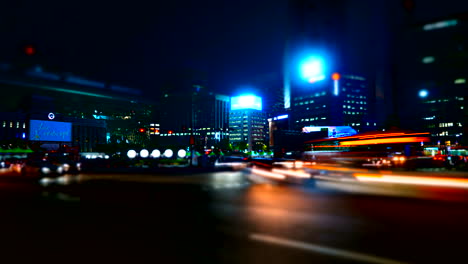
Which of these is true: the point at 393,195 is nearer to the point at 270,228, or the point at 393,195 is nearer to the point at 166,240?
the point at 270,228

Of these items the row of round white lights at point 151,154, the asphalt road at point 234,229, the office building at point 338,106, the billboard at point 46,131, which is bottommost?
the asphalt road at point 234,229

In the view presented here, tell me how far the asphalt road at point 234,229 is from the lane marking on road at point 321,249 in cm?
2

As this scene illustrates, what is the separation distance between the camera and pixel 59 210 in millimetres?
8781

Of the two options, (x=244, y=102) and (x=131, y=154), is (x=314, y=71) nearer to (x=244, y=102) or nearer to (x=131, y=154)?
(x=131, y=154)

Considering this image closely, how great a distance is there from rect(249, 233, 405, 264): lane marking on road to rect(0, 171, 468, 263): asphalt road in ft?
0.06

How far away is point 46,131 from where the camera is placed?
6000 centimetres

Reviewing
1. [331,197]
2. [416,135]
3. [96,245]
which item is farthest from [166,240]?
[416,135]

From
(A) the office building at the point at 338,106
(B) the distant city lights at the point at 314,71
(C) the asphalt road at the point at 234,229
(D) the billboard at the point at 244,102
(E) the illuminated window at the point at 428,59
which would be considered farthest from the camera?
(A) the office building at the point at 338,106

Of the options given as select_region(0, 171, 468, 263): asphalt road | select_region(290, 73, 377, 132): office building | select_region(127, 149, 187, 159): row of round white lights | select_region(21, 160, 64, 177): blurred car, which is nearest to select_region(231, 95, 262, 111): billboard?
select_region(290, 73, 377, 132): office building

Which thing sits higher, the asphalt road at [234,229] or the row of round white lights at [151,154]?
the row of round white lights at [151,154]

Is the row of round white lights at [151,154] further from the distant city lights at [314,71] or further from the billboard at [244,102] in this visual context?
the billboard at [244,102]

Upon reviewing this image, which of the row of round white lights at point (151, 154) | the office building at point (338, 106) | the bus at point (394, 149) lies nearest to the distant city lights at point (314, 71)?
the bus at point (394, 149)

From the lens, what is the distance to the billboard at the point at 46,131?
58.8m

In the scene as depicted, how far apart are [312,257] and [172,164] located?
30853 mm
